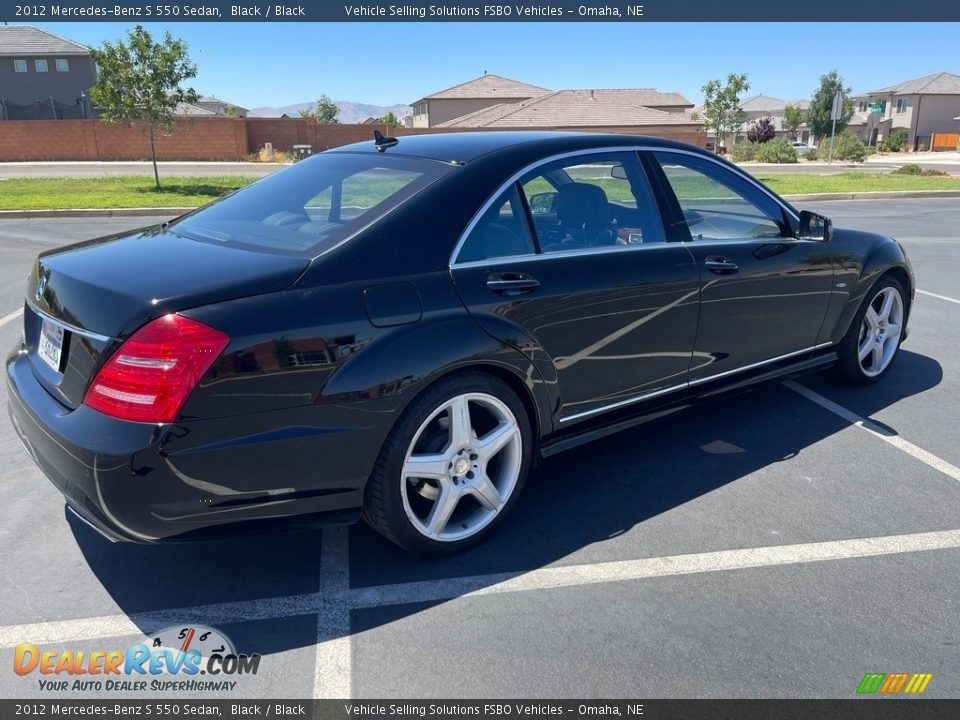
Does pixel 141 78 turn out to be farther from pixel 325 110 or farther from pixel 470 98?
pixel 325 110

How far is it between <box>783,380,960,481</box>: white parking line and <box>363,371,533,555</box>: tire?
233cm

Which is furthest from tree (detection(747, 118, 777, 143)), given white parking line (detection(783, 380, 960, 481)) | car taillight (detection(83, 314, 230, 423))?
car taillight (detection(83, 314, 230, 423))

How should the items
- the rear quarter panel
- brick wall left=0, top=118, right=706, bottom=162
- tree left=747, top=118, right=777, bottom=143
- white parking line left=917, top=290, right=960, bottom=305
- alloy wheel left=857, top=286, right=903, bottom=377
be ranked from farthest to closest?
tree left=747, top=118, right=777, bottom=143 → brick wall left=0, top=118, right=706, bottom=162 → white parking line left=917, top=290, right=960, bottom=305 → alloy wheel left=857, top=286, right=903, bottom=377 → the rear quarter panel

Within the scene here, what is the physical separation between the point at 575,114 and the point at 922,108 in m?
43.3

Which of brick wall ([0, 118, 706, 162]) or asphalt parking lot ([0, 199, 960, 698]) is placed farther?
brick wall ([0, 118, 706, 162])

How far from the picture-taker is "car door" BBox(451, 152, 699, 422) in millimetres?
3221

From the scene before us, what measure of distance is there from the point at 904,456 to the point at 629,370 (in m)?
1.76

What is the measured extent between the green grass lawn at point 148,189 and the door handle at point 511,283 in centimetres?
1448

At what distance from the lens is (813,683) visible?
8.31 feet

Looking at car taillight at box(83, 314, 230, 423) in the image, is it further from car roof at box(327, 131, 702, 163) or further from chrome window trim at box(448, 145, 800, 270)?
car roof at box(327, 131, 702, 163)

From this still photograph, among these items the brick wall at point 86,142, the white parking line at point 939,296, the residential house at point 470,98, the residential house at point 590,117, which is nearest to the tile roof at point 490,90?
the residential house at point 470,98

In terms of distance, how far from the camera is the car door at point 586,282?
322cm

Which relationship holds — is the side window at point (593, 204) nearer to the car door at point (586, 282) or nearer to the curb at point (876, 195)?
the car door at point (586, 282)

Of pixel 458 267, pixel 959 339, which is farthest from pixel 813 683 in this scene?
pixel 959 339
